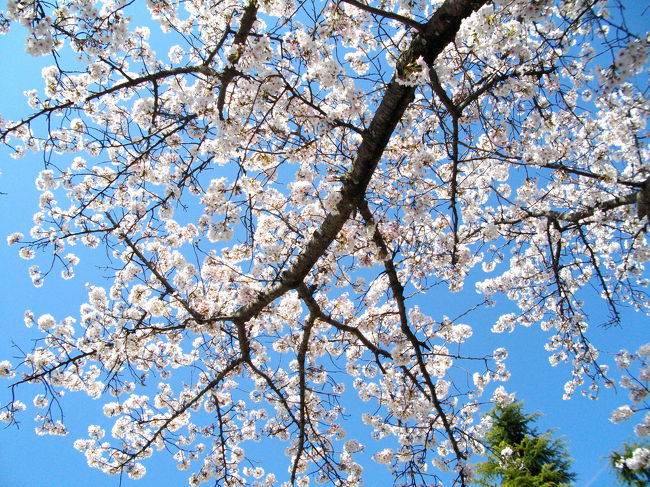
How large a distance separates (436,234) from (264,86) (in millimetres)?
2693

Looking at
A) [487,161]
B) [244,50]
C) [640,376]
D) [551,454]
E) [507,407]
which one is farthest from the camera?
[507,407]

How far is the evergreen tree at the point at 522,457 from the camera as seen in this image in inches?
254

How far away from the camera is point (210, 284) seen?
4.58m

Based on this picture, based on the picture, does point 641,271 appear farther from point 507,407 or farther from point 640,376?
point 507,407

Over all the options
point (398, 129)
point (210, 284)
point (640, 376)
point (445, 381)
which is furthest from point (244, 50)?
point (445, 381)

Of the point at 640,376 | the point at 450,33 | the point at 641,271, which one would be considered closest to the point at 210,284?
the point at 450,33

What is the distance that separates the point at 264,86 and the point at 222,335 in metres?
3.16

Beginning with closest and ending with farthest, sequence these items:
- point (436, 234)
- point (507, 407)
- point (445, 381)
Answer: point (436, 234)
point (445, 381)
point (507, 407)

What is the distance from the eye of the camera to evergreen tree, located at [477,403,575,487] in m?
6.45

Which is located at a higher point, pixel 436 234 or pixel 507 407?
pixel 436 234

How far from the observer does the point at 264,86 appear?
2818 mm

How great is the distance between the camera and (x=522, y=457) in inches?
279

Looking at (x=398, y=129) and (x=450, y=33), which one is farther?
(x=398, y=129)

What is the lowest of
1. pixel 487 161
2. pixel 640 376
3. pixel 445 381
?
pixel 640 376
